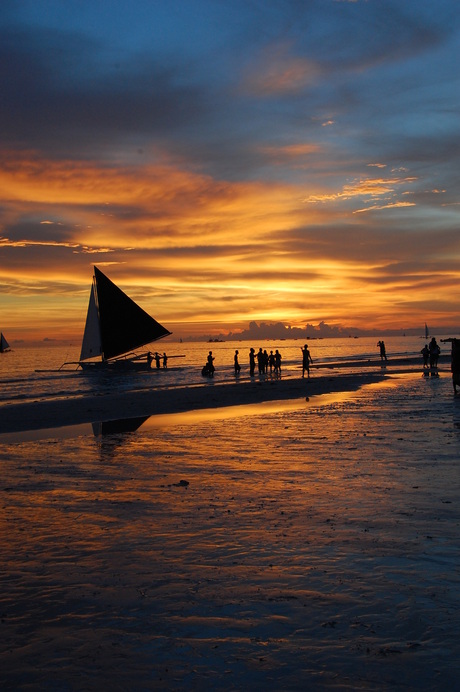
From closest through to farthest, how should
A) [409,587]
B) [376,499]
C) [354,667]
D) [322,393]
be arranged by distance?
[354,667] < [409,587] < [376,499] < [322,393]

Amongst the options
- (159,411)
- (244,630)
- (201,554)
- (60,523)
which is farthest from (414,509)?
(159,411)

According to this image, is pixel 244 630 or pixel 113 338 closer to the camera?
pixel 244 630

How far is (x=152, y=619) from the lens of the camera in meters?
5.23

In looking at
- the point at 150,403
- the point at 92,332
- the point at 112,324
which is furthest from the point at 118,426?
the point at 92,332

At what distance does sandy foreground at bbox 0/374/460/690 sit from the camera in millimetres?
4453

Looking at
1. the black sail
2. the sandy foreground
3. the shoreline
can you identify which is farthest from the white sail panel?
the sandy foreground

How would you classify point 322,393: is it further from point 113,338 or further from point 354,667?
point 113,338

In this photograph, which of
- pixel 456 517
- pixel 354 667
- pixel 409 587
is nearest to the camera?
pixel 354 667

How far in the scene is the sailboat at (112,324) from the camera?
218ft

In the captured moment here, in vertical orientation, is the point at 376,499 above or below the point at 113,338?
below

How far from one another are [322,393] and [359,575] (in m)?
26.5

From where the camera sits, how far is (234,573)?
6.23m

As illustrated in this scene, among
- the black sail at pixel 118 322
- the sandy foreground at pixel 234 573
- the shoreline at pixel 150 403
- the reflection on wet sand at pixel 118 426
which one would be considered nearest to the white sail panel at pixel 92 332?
the black sail at pixel 118 322

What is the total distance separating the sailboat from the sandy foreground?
5486cm
